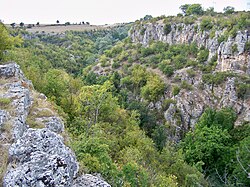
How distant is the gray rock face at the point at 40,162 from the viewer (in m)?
9.33

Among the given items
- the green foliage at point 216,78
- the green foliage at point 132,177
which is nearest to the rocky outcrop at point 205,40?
the green foliage at point 216,78

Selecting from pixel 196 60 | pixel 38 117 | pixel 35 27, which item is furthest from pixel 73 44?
pixel 38 117

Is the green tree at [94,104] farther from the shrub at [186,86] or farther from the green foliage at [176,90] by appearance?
the shrub at [186,86]

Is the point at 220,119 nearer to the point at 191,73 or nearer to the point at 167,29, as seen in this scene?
the point at 191,73

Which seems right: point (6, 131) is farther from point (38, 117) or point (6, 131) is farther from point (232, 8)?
point (232, 8)

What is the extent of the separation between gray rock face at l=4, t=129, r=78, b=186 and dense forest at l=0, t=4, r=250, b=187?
10.1 ft

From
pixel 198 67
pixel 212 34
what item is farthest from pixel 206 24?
pixel 198 67

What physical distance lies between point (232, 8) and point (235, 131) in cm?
3866

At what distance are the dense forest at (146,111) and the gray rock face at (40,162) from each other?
307 centimetres

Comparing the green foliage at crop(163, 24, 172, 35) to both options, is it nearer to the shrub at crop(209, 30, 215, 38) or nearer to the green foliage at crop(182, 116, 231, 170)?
the shrub at crop(209, 30, 215, 38)

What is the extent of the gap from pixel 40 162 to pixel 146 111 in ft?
123

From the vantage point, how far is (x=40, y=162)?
9805 millimetres

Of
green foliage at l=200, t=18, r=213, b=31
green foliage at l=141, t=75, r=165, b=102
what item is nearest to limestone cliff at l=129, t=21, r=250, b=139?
green foliage at l=141, t=75, r=165, b=102

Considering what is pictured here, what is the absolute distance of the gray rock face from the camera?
933 cm
